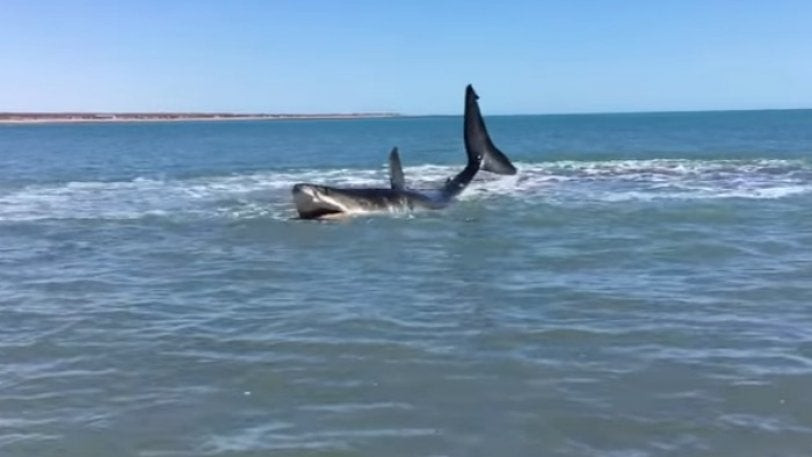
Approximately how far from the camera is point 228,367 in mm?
8531

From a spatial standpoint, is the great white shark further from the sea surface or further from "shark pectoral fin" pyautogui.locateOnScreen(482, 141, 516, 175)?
"shark pectoral fin" pyautogui.locateOnScreen(482, 141, 516, 175)

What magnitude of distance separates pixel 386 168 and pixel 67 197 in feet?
52.5

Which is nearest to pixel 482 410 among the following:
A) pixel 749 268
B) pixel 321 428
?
pixel 321 428

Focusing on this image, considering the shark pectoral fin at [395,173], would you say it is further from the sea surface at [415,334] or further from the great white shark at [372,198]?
the sea surface at [415,334]

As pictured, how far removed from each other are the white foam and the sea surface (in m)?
2.40

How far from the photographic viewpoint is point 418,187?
27516 millimetres

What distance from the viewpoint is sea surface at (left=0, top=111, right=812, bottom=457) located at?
676 cm

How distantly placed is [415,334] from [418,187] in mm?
18028

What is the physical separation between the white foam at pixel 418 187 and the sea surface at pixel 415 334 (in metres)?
2.40

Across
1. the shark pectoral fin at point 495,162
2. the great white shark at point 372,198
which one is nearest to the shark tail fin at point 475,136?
the shark pectoral fin at point 495,162

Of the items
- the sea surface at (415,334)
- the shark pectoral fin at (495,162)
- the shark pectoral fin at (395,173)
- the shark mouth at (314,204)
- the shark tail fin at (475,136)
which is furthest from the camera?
the shark pectoral fin at (495,162)

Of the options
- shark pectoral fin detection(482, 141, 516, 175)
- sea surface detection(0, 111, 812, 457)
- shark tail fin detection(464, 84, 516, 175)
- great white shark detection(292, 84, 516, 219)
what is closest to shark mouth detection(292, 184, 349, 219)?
great white shark detection(292, 84, 516, 219)

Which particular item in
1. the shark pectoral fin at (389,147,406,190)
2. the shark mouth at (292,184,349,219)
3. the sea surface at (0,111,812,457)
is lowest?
the sea surface at (0,111,812,457)

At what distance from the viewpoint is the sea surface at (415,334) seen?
6.76 m
